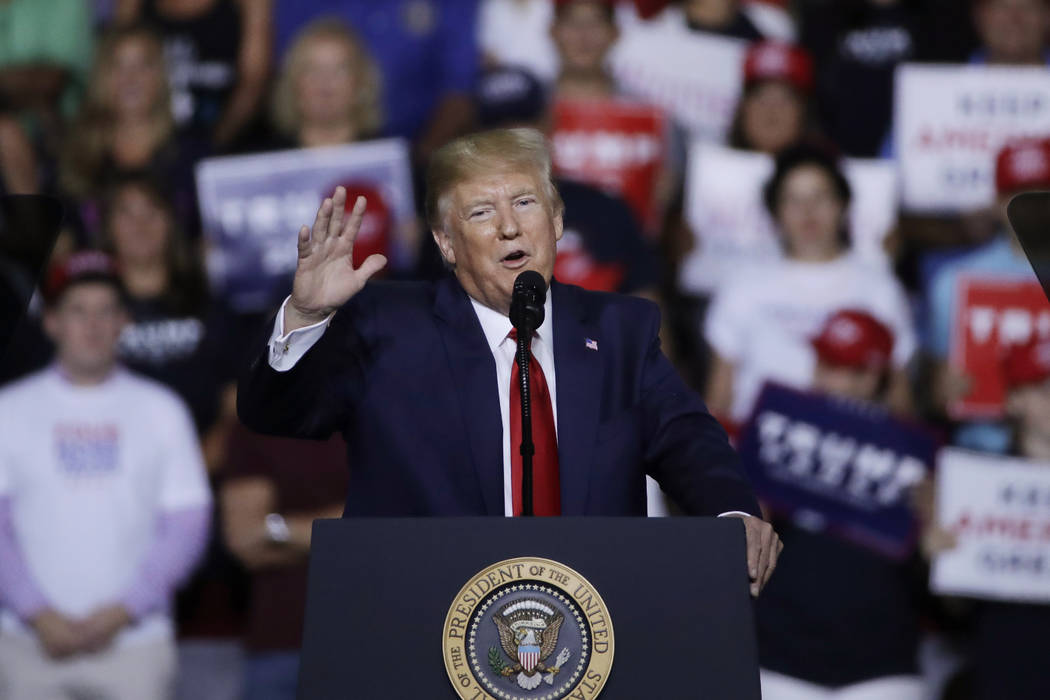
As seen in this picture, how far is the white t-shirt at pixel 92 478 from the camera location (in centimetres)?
426

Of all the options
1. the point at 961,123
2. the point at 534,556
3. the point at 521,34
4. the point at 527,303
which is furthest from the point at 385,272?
the point at 534,556

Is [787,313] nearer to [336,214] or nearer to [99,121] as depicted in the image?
[99,121]

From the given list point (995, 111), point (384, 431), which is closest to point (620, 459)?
point (384, 431)

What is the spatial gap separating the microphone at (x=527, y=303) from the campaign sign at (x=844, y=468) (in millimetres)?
2166

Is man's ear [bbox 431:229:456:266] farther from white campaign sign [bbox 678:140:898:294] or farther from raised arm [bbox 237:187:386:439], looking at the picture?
white campaign sign [bbox 678:140:898:294]

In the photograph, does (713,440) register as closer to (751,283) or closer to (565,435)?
(565,435)

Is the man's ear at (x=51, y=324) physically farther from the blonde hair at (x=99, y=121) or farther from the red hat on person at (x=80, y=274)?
the blonde hair at (x=99, y=121)

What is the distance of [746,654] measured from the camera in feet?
5.89

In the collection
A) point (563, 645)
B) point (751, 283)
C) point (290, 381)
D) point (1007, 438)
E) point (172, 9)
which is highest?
point (172, 9)

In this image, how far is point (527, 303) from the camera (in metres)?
2.04

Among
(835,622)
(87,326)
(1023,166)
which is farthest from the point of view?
(1023,166)

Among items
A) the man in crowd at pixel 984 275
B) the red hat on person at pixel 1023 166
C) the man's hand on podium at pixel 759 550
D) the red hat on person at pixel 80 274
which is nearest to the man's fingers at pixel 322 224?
the man's hand on podium at pixel 759 550

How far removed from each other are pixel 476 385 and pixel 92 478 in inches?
97.4

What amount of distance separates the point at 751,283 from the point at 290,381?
2.81 m
